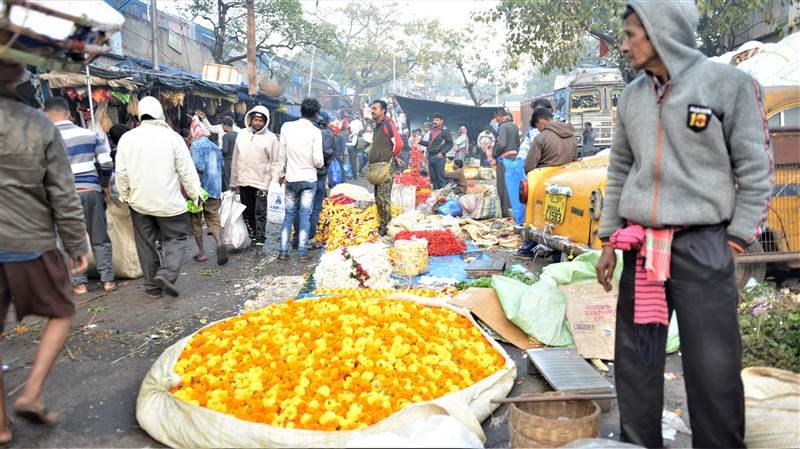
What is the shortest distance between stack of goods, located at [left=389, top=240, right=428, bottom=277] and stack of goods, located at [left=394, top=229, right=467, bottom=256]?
121 cm

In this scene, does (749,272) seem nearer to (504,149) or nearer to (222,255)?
(222,255)

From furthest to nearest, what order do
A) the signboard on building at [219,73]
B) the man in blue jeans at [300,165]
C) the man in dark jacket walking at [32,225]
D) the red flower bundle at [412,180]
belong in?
→ the signboard on building at [219,73]
the red flower bundle at [412,180]
the man in blue jeans at [300,165]
the man in dark jacket walking at [32,225]

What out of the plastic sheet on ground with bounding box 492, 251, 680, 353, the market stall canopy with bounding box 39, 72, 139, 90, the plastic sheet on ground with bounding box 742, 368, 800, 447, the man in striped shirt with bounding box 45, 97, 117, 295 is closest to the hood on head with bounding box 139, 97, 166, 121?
the man in striped shirt with bounding box 45, 97, 117, 295

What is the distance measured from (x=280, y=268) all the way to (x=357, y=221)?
8.28 ft

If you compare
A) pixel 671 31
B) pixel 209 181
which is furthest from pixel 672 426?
pixel 209 181

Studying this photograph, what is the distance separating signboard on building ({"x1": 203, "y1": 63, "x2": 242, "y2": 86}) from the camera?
15.7 metres

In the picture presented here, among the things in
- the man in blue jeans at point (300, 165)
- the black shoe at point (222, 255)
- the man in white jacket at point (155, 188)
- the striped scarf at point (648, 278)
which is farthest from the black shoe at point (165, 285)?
the striped scarf at point (648, 278)

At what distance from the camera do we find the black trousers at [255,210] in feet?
31.0

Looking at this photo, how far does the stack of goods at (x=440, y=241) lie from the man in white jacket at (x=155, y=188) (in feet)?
11.7

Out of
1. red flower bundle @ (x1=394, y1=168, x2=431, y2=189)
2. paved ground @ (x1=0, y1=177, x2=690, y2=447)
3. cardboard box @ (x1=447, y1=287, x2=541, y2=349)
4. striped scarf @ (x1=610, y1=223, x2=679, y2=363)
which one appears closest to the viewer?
striped scarf @ (x1=610, y1=223, x2=679, y2=363)

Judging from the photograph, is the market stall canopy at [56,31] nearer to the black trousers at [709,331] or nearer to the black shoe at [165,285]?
the black trousers at [709,331]

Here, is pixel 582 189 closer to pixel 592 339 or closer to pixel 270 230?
pixel 592 339

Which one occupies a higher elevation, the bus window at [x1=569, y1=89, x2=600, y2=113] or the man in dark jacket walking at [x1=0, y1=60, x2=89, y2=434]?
the bus window at [x1=569, y1=89, x2=600, y2=113]

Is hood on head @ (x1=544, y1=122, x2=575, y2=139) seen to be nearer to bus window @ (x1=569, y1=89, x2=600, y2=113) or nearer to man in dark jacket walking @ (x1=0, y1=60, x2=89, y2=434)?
man in dark jacket walking @ (x1=0, y1=60, x2=89, y2=434)
